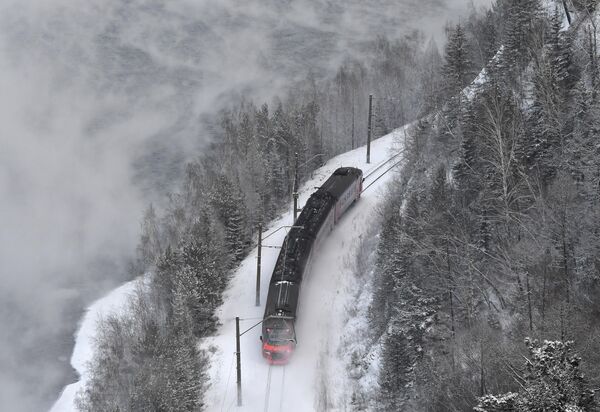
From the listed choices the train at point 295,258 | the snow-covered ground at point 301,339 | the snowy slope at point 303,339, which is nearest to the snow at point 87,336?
the snow-covered ground at point 301,339

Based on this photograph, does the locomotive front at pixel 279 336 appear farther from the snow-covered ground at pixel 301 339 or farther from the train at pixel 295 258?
the snow-covered ground at pixel 301 339

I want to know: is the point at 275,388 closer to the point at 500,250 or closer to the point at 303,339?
the point at 303,339

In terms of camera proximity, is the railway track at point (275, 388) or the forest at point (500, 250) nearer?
the forest at point (500, 250)

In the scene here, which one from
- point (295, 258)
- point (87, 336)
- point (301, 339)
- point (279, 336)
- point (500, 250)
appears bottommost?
point (279, 336)

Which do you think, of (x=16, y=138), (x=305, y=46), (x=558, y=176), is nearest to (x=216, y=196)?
(x=558, y=176)

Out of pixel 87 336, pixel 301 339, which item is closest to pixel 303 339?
pixel 301 339

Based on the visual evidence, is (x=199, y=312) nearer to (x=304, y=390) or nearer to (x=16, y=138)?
(x=304, y=390)

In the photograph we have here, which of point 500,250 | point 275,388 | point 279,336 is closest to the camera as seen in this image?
point 500,250
